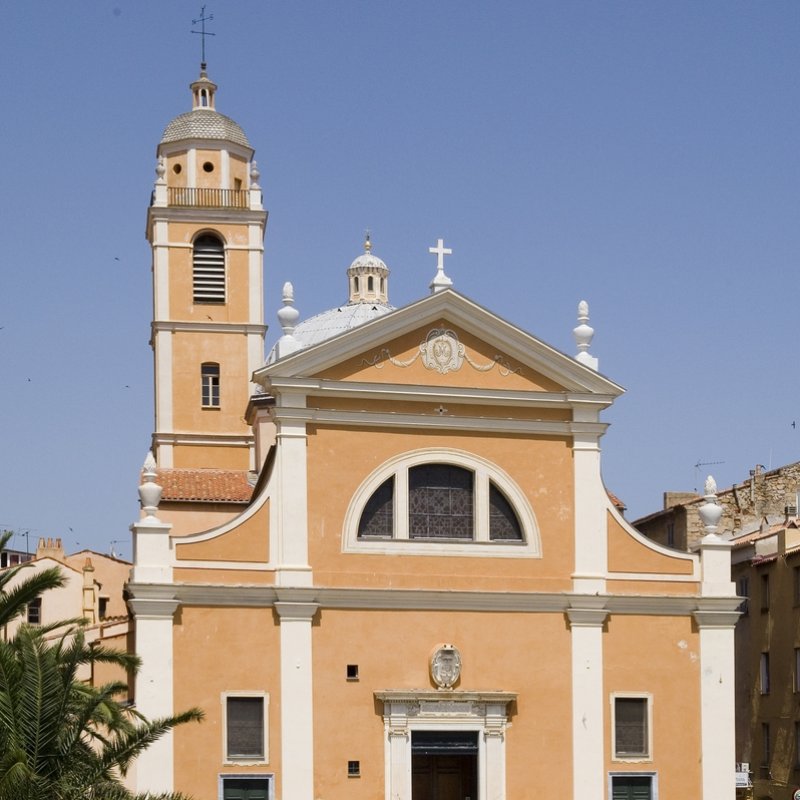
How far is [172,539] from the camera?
30.3m

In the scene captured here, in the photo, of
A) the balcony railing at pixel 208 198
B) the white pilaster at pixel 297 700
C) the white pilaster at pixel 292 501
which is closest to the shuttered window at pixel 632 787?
the white pilaster at pixel 297 700

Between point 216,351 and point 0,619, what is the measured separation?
24968mm

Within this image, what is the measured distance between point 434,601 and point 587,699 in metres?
3.20

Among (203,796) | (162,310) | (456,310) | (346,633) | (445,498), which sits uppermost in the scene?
(162,310)

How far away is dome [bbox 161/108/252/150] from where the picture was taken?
4919 centimetres

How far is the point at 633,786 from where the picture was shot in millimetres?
31578

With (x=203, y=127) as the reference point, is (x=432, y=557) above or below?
below

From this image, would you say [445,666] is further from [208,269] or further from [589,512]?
[208,269]

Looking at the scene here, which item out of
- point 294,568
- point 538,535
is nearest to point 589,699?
point 538,535

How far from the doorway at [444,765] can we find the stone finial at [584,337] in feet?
22.8

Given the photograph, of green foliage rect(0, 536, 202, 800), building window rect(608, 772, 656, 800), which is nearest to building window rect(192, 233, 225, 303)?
building window rect(608, 772, 656, 800)

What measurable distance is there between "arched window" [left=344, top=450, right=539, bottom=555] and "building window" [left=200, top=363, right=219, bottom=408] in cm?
1711

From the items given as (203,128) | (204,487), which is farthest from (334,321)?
(204,487)

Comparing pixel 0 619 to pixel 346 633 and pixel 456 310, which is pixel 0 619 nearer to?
pixel 346 633
